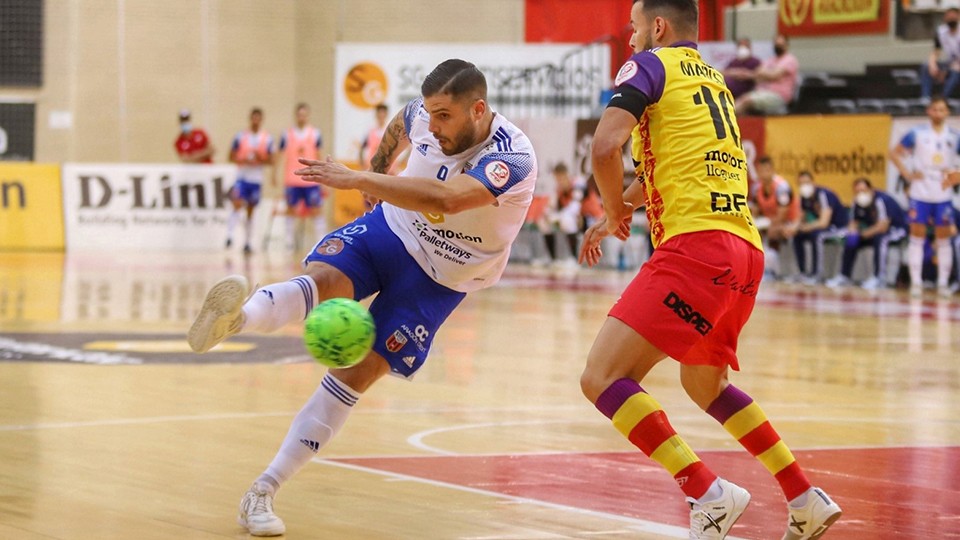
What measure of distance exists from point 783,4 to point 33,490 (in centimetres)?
2300

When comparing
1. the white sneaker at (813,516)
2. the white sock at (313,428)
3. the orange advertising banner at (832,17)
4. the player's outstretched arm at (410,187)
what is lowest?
the white sneaker at (813,516)

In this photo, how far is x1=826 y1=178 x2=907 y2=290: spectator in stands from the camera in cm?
2097

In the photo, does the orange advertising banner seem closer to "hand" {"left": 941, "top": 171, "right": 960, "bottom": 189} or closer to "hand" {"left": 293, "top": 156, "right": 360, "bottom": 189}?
"hand" {"left": 941, "top": 171, "right": 960, "bottom": 189}

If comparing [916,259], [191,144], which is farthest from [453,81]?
[191,144]

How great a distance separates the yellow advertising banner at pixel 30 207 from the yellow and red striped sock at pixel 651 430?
2237cm

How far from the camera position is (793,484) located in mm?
5598

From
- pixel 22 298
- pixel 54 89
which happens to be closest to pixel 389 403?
pixel 22 298

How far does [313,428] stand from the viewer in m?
5.96

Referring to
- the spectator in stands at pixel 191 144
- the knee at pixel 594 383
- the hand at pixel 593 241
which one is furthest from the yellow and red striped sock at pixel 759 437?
the spectator in stands at pixel 191 144

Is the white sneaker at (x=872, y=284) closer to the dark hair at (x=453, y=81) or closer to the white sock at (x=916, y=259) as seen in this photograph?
the white sock at (x=916, y=259)

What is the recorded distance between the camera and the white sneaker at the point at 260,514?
561cm

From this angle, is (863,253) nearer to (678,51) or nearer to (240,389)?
(240,389)

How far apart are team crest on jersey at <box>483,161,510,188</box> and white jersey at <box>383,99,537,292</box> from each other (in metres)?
0.09

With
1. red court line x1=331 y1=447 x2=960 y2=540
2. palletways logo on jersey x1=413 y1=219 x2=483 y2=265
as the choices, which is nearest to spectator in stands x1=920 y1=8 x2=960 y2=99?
red court line x1=331 y1=447 x2=960 y2=540
